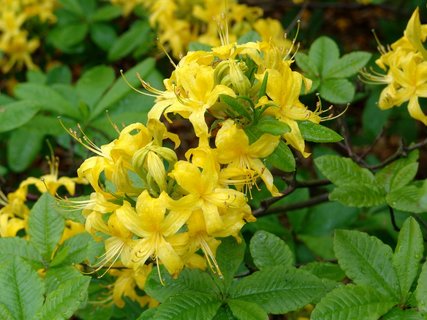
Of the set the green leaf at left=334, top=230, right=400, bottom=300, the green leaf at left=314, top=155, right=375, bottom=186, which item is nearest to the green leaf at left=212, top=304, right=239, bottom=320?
the green leaf at left=334, top=230, right=400, bottom=300

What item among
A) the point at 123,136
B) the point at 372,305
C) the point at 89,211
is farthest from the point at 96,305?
the point at 372,305

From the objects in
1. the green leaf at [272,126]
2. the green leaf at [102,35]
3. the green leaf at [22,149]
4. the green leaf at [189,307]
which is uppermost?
the green leaf at [272,126]

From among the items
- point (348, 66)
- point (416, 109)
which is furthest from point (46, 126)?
point (416, 109)

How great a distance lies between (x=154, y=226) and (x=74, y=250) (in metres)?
0.42

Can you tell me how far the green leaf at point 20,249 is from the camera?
5.61 ft

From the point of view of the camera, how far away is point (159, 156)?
1.40 meters

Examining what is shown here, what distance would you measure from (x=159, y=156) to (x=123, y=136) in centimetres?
11

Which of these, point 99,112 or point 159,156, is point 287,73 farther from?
point 99,112

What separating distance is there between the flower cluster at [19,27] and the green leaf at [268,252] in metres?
1.95

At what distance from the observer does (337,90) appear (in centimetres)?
200

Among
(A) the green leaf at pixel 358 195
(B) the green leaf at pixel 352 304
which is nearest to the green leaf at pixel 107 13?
(A) the green leaf at pixel 358 195

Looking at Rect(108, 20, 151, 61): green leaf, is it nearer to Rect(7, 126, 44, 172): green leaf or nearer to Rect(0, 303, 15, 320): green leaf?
Rect(7, 126, 44, 172): green leaf

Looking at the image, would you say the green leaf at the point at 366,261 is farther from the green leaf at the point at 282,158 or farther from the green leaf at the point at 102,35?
the green leaf at the point at 102,35

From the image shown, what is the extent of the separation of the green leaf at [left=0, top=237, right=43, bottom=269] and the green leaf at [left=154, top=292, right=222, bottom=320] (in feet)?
1.50
